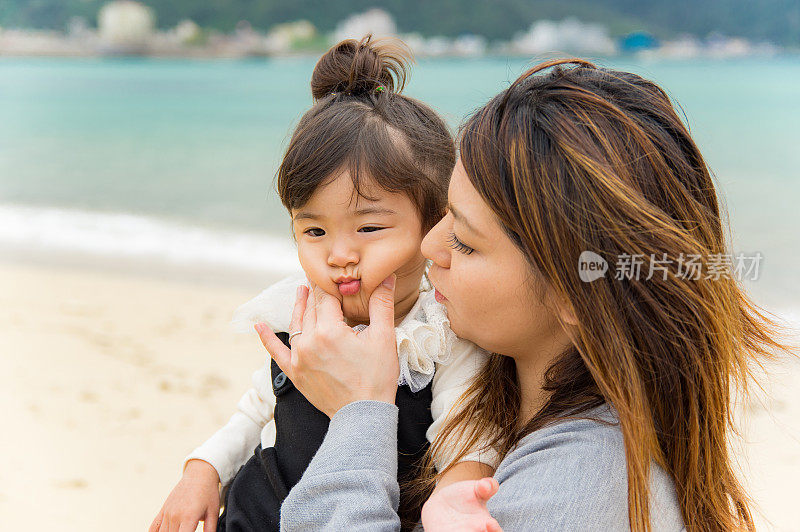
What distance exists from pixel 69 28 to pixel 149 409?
3668cm

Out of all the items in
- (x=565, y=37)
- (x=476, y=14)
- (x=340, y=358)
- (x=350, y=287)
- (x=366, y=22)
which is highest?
(x=476, y=14)

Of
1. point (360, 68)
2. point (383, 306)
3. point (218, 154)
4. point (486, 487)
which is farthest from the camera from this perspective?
point (218, 154)

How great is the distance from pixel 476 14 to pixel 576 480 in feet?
114

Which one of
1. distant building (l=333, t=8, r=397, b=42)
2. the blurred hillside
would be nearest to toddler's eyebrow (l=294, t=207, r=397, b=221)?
the blurred hillside

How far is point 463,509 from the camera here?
4.07 ft

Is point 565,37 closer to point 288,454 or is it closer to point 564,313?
point 288,454

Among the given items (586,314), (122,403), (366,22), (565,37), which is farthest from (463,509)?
(366,22)

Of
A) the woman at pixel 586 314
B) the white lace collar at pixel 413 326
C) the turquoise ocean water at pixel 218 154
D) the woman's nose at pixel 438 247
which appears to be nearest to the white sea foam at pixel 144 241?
the turquoise ocean water at pixel 218 154

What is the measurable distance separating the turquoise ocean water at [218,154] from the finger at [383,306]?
507mm

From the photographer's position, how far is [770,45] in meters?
27.9

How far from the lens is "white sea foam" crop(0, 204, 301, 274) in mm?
7449

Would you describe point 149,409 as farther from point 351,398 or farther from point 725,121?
point 725,121

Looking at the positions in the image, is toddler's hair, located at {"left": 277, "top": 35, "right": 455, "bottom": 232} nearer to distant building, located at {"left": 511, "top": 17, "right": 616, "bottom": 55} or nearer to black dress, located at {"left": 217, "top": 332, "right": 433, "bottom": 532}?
black dress, located at {"left": 217, "top": 332, "right": 433, "bottom": 532}

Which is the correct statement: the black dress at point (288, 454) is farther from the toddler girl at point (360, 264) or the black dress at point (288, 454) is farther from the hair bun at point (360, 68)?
the hair bun at point (360, 68)
